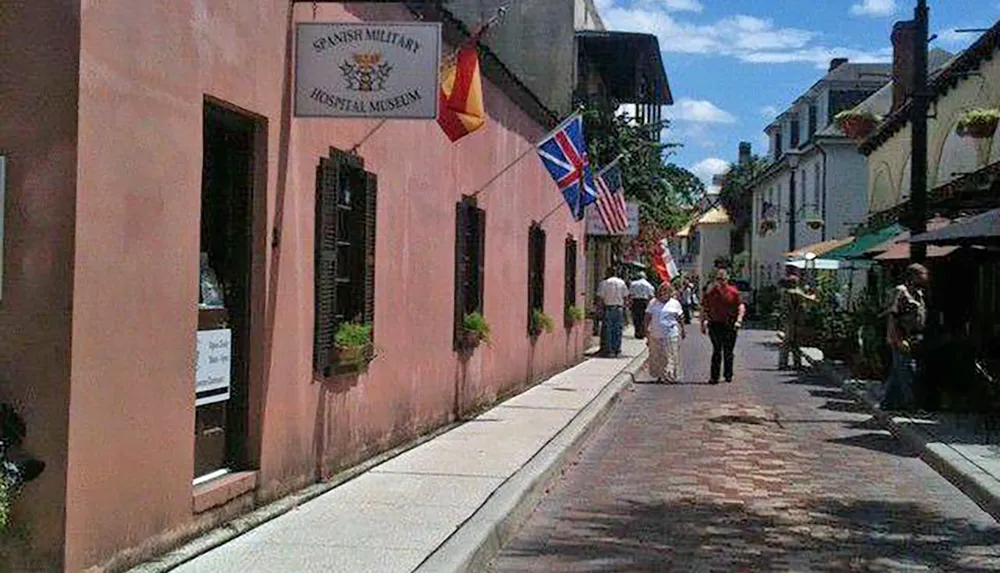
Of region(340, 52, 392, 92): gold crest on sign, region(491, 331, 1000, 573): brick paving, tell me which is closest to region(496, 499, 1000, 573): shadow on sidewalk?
region(491, 331, 1000, 573): brick paving

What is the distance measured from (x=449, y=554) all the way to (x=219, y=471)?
1.56 m

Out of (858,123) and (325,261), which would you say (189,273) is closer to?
(325,261)

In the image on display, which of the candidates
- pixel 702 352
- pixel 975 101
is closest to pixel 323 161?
pixel 975 101

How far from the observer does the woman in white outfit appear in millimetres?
19812

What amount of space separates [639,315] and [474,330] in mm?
18465

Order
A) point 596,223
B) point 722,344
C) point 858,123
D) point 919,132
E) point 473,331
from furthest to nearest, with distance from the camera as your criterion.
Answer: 1. point 596,223
2. point 858,123
3. point 722,344
4. point 919,132
5. point 473,331

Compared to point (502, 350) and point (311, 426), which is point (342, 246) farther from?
point (502, 350)

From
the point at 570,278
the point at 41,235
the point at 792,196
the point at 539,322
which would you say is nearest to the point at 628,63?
the point at 570,278

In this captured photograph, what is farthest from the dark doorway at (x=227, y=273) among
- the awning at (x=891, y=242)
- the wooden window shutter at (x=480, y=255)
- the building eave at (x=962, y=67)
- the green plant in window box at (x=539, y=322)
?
the building eave at (x=962, y=67)

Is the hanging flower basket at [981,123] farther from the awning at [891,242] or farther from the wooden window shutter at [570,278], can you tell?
the wooden window shutter at [570,278]

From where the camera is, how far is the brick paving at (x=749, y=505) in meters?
7.47

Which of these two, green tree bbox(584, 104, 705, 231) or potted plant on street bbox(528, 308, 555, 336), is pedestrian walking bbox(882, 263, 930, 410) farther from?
green tree bbox(584, 104, 705, 231)

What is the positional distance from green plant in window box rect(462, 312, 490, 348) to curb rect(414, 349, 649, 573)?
1.33 metres

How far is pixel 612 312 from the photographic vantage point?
2378 cm
